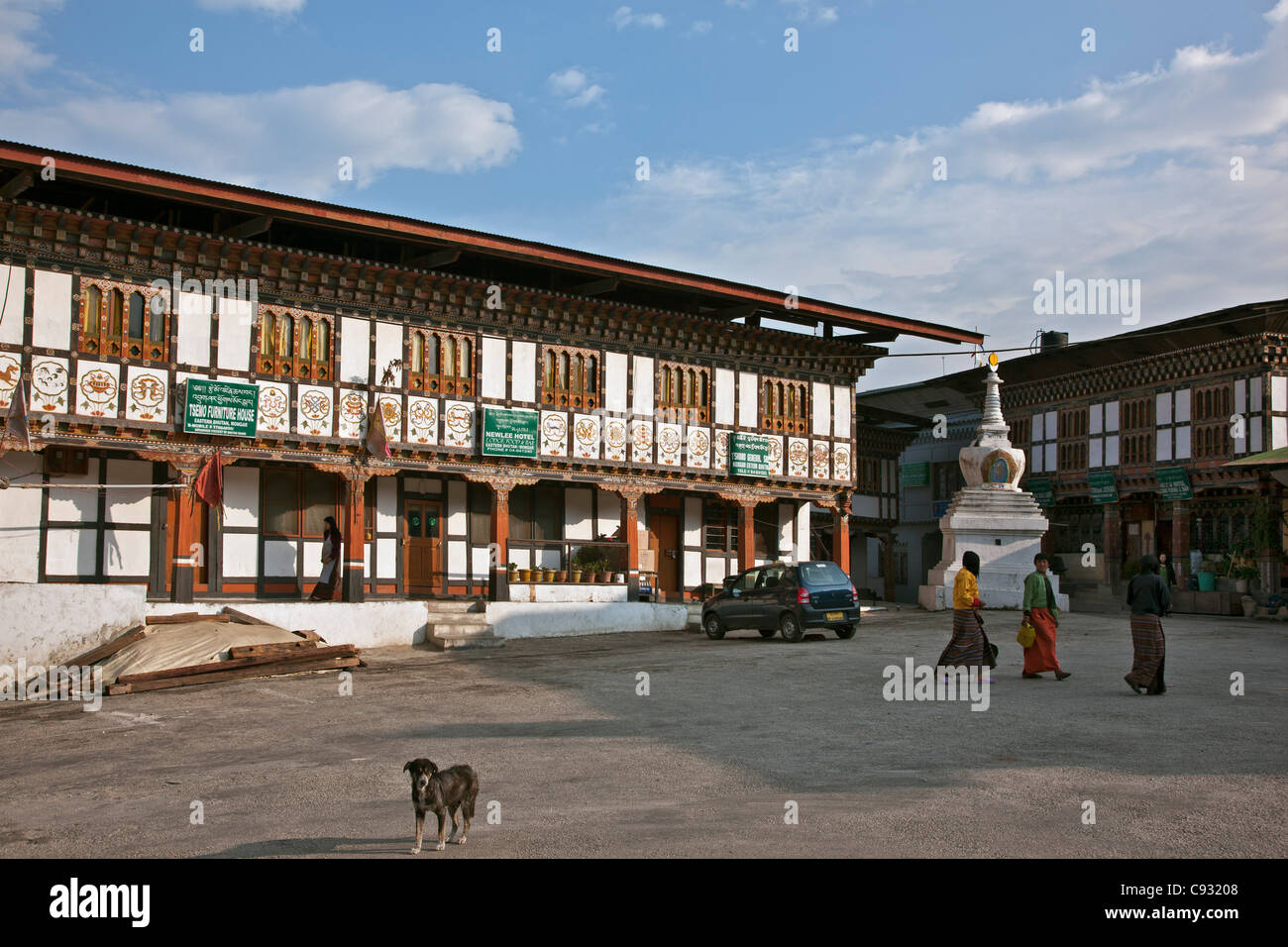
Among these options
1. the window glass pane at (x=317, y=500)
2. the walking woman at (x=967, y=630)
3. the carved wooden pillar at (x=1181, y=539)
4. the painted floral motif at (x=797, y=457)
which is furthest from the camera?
the carved wooden pillar at (x=1181, y=539)

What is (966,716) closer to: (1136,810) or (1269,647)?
(1136,810)

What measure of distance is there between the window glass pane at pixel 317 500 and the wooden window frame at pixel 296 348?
8.01 ft

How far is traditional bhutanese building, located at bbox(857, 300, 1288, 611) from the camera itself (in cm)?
3678

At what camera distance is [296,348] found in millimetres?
24734

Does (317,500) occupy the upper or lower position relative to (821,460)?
lower

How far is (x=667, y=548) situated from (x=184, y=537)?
1309 centimetres

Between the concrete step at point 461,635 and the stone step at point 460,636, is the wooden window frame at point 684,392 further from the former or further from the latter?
the stone step at point 460,636

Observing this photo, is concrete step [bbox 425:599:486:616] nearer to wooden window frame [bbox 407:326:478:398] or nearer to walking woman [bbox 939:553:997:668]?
wooden window frame [bbox 407:326:478:398]

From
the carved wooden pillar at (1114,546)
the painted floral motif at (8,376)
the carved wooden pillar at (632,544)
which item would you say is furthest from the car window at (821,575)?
the carved wooden pillar at (1114,546)

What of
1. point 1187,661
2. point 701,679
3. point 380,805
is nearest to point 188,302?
point 701,679

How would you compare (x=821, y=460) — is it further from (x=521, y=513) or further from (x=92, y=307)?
(x=92, y=307)

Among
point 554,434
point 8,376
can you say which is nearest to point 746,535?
point 554,434

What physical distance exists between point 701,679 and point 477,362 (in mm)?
12560

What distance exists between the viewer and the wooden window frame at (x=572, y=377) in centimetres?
2827
